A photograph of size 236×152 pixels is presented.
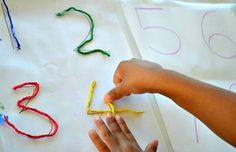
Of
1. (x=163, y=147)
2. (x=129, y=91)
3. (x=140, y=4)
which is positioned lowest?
(x=163, y=147)

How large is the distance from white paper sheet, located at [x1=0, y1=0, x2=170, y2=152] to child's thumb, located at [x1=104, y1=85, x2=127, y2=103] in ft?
0.04

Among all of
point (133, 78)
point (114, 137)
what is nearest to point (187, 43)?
point (133, 78)

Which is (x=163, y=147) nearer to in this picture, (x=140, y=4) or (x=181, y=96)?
(x=181, y=96)

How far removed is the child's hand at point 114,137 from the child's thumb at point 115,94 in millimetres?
32

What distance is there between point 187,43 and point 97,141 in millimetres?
322

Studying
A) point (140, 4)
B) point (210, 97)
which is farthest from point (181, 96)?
point (140, 4)

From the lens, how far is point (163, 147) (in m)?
0.62

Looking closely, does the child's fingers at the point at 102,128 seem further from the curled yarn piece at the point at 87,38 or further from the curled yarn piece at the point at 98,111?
the curled yarn piece at the point at 87,38

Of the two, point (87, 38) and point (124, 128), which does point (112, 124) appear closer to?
point (124, 128)

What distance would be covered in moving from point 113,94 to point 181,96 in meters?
0.12

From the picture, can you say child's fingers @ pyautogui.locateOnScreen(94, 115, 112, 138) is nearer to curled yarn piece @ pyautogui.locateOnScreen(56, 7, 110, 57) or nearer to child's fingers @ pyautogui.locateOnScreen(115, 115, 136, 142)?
child's fingers @ pyautogui.locateOnScreen(115, 115, 136, 142)

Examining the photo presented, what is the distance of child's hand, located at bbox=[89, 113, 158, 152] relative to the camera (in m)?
0.58

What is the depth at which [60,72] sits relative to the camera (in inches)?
25.5

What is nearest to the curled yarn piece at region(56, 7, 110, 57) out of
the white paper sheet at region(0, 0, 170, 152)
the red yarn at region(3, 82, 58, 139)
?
the white paper sheet at region(0, 0, 170, 152)
